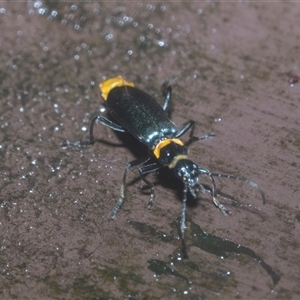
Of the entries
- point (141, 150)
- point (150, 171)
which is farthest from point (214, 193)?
point (141, 150)

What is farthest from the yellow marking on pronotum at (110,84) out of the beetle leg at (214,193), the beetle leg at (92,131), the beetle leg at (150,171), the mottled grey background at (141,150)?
the beetle leg at (214,193)

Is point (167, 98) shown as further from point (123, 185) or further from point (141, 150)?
point (123, 185)

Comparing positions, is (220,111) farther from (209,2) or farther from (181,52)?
(209,2)

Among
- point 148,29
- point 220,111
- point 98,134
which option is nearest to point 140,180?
point 98,134

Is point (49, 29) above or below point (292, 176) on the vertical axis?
above

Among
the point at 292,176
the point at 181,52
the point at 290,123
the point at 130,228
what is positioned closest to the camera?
the point at 130,228

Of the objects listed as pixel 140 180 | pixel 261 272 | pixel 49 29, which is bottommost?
→ pixel 261 272

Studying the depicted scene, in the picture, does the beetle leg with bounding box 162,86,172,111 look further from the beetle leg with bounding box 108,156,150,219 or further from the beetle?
the beetle leg with bounding box 108,156,150,219

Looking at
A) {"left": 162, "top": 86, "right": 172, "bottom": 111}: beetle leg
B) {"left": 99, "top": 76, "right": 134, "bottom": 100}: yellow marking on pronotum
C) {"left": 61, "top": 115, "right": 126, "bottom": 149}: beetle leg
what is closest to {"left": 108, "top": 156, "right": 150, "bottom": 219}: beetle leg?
{"left": 61, "top": 115, "right": 126, "bottom": 149}: beetle leg
